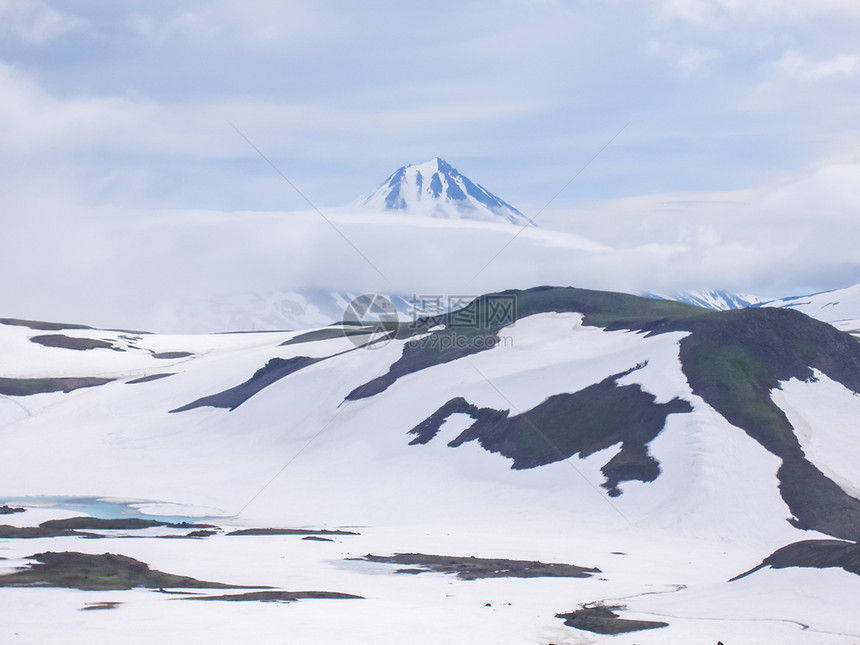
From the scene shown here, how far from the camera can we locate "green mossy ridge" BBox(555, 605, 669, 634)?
3011 cm

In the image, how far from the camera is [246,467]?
3376 inches

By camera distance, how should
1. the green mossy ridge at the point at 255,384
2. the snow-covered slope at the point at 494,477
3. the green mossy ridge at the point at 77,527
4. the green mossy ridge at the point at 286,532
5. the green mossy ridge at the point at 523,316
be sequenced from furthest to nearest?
the green mossy ridge at the point at 255,384
the green mossy ridge at the point at 523,316
the green mossy ridge at the point at 286,532
the green mossy ridge at the point at 77,527
the snow-covered slope at the point at 494,477

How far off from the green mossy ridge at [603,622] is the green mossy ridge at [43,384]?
5465 inches

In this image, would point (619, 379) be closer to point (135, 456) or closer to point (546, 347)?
point (546, 347)

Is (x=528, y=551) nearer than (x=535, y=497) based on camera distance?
Yes

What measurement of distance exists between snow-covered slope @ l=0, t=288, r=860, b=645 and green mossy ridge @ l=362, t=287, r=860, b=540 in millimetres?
259

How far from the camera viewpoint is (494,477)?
69312 millimetres

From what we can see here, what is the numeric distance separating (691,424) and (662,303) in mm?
→ 49322

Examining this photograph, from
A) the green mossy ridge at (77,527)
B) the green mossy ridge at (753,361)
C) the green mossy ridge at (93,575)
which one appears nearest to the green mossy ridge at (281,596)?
the green mossy ridge at (93,575)

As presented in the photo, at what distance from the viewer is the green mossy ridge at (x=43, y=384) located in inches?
5846

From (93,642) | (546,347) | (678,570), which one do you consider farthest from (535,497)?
(93,642)

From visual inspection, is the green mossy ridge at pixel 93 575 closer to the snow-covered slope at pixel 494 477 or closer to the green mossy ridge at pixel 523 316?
the snow-covered slope at pixel 494 477

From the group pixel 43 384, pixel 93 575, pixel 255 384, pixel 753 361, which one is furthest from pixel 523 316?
pixel 43 384

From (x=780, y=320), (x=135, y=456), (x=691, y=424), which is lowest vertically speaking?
(x=135, y=456)
